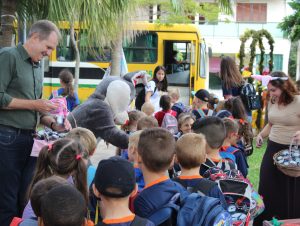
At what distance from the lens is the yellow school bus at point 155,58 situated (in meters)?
16.8

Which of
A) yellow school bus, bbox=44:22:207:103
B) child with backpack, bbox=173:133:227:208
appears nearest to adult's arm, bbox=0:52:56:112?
child with backpack, bbox=173:133:227:208

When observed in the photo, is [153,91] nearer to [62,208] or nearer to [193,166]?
[193,166]

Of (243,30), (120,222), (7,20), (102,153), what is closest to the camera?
(120,222)

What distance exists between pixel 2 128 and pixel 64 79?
13.9 feet

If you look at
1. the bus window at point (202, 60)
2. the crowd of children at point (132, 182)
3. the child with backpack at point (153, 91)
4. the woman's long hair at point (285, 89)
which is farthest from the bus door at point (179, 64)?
the crowd of children at point (132, 182)

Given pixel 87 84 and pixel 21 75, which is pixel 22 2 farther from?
pixel 87 84

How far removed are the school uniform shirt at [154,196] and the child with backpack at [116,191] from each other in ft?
0.94

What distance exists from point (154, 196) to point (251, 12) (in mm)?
39627

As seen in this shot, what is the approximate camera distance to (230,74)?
745cm

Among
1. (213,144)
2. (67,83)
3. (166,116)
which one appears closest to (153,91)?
(67,83)

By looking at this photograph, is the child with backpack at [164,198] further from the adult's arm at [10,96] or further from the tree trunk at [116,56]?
the tree trunk at [116,56]

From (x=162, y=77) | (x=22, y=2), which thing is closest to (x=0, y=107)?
(x=22, y=2)

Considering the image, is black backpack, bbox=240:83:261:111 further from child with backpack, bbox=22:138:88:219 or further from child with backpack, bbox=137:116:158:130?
child with backpack, bbox=22:138:88:219

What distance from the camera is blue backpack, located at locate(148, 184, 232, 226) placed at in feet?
9.84
